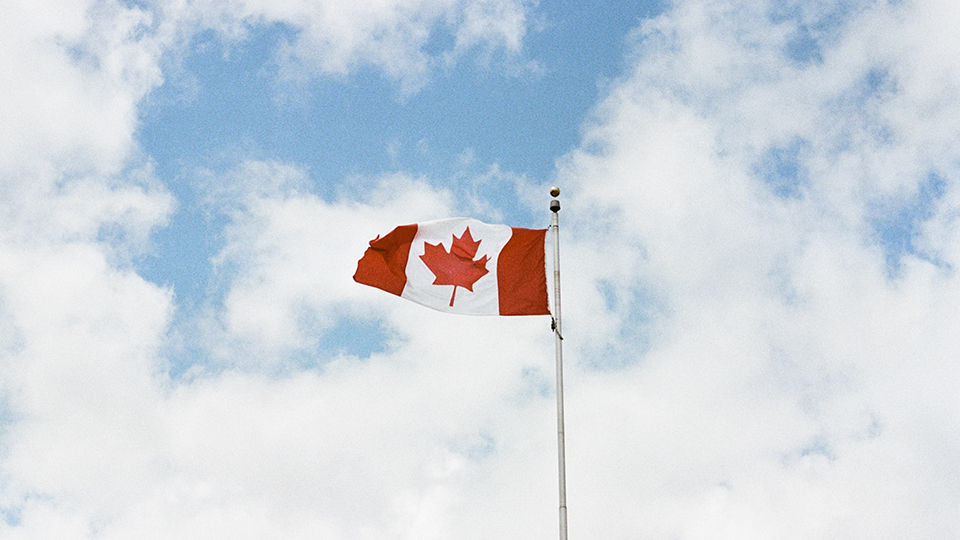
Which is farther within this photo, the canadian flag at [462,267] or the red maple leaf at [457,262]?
the red maple leaf at [457,262]

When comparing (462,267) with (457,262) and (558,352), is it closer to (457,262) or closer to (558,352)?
(457,262)

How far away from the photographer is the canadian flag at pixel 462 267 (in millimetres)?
29188

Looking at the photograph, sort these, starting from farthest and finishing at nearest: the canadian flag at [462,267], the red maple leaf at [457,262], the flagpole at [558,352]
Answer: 1. the red maple leaf at [457,262]
2. the canadian flag at [462,267]
3. the flagpole at [558,352]

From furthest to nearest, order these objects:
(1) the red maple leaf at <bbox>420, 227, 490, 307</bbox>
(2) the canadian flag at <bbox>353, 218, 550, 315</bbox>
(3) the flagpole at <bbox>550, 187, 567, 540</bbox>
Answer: (1) the red maple leaf at <bbox>420, 227, 490, 307</bbox> < (2) the canadian flag at <bbox>353, 218, 550, 315</bbox> < (3) the flagpole at <bbox>550, 187, 567, 540</bbox>

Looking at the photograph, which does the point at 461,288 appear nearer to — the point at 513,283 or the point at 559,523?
the point at 513,283

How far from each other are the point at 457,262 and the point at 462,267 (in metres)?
0.27

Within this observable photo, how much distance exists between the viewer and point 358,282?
29.7m

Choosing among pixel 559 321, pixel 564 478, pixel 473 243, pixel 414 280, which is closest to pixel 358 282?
pixel 414 280

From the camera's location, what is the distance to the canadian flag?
2919 cm

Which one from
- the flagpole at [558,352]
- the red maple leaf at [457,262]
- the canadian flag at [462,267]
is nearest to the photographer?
the flagpole at [558,352]

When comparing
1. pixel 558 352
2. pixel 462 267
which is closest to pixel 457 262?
pixel 462 267

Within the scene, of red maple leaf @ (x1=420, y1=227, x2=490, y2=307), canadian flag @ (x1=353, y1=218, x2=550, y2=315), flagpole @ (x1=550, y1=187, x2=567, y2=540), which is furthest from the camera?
red maple leaf @ (x1=420, y1=227, x2=490, y2=307)

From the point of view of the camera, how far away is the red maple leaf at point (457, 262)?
2966 cm

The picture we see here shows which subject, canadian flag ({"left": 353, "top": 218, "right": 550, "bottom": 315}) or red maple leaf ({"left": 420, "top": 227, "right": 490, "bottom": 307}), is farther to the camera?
red maple leaf ({"left": 420, "top": 227, "right": 490, "bottom": 307})
